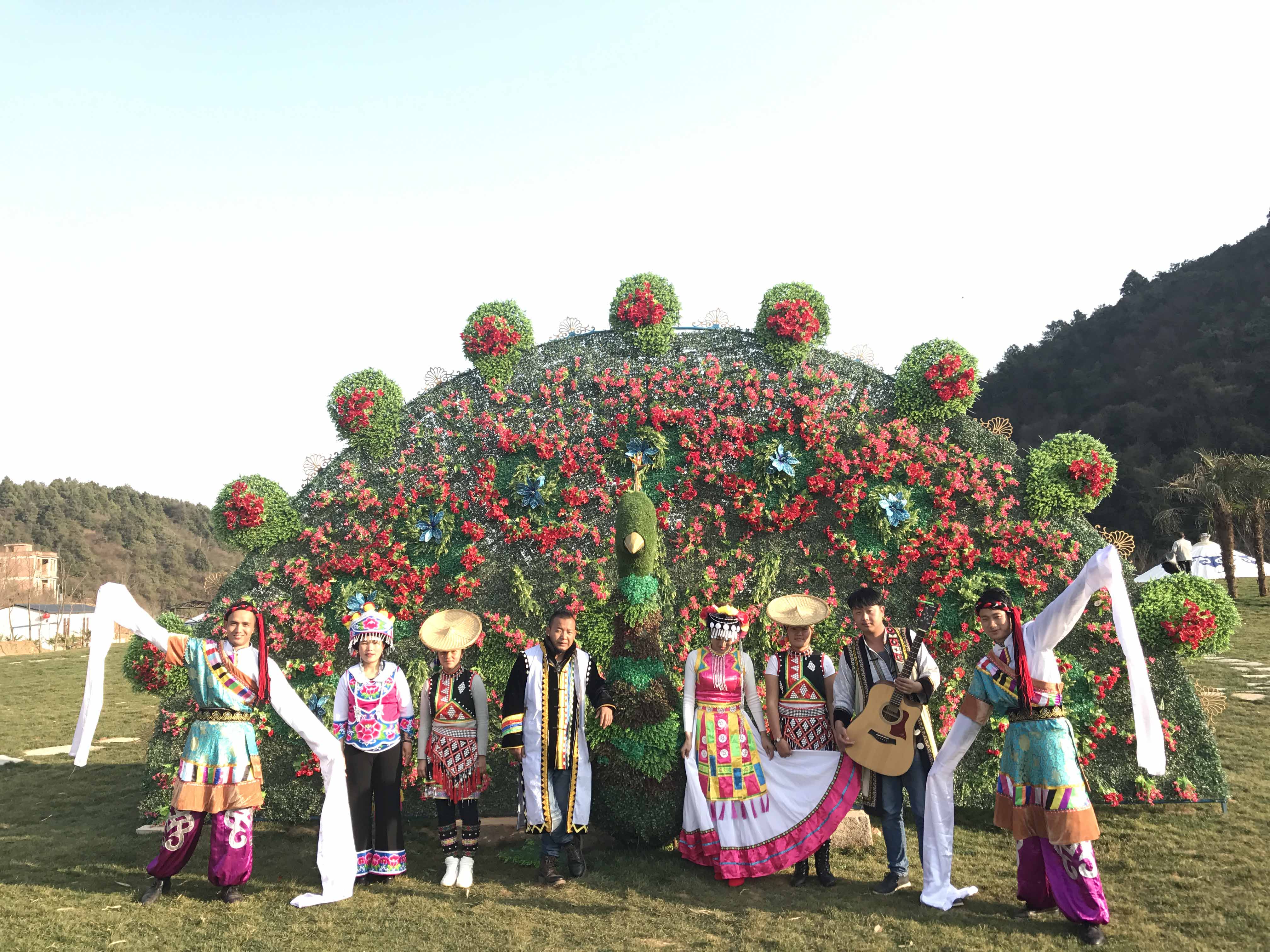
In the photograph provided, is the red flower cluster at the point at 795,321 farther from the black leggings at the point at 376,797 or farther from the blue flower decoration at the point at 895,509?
the black leggings at the point at 376,797

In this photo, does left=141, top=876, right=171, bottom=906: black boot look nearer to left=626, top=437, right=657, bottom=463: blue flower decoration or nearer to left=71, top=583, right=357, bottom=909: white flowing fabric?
left=71, top=583, right=357, bottom=909: white flowing fabric

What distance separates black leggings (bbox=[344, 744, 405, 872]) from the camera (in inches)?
195

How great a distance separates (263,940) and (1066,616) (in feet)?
14.5

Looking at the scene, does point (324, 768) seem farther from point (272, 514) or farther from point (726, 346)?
point (726, 346)

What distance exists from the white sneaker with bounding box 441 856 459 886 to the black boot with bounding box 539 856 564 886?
0.51 metres

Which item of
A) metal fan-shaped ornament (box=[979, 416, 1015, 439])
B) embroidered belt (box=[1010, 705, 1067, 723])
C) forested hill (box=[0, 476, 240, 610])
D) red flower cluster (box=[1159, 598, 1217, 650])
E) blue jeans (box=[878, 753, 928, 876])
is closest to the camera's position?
embroidered belt (box=[1010, 705, 1067, 723])

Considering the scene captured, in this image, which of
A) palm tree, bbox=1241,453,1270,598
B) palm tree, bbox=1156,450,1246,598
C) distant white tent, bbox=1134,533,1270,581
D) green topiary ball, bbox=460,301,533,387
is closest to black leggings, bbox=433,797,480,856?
Result: green topiary ball, bbox=460,301,533,387

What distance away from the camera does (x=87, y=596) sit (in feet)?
174

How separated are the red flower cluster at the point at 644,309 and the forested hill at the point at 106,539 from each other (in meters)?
47.1

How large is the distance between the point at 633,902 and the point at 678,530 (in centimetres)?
295

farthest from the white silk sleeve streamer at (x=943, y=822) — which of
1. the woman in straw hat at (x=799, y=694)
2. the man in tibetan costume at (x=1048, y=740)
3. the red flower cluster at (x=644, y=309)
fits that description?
the red flower cluster at (x=644, y=309)

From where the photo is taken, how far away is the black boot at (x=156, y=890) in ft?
15.3

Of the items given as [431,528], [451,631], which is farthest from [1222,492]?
[451,631]

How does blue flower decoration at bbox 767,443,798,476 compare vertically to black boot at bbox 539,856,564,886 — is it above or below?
above
